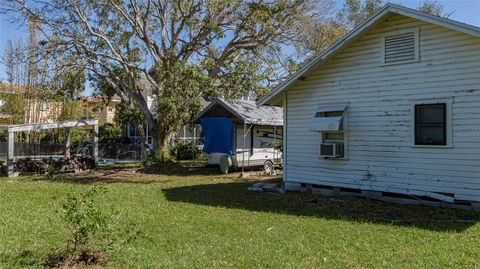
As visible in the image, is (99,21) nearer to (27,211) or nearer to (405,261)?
(27,211)

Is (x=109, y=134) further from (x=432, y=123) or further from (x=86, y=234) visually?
(x=86, y=234)

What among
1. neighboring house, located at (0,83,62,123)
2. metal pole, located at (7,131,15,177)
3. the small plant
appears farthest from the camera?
neighboring house, located at (0,83,62,123)

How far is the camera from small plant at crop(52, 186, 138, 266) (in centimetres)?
497

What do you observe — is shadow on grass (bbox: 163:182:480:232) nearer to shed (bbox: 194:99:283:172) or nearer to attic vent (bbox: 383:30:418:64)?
attic vent (bbox: 383:30:418:64)

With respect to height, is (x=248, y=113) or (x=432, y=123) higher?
(x=248, y=113)

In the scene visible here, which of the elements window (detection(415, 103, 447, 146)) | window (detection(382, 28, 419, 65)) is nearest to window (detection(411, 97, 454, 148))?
window (detection(415, 103, 447, 146))

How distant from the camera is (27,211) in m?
8.84

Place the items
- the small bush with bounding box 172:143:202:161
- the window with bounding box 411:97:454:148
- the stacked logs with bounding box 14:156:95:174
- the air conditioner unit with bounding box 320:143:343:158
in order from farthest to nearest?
the small bush with bounding box 172:143:202:161
the stacked logs with bounding box 14:156:95:174
the air conditioner unit with bounding box 320:143:343:158
the window with bounding box 411:97:454:148

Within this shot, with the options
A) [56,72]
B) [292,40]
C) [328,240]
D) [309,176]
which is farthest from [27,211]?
[292,40]

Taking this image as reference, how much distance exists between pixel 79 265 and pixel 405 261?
416 cm

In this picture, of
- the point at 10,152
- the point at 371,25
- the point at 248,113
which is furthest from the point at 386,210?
the point at 10,152

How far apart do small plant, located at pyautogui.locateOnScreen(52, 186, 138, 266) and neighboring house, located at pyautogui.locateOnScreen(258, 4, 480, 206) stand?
23.0ft

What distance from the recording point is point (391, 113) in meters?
10.3

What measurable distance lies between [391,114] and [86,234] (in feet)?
25.7
